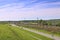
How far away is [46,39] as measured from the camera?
25047mm

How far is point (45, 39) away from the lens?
25156 millimetres

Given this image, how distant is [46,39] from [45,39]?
192 millimetres
